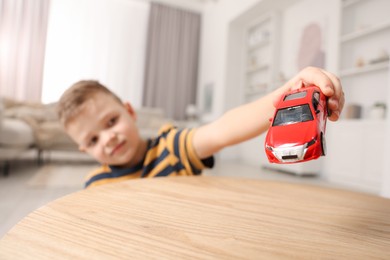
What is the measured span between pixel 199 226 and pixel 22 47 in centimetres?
537

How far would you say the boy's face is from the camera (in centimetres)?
74

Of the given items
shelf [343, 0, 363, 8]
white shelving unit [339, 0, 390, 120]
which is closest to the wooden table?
white shelving unit [339, 0, 390, 120]

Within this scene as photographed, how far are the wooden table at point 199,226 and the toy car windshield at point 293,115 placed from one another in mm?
115

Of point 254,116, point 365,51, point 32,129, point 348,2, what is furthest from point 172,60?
point 254,116

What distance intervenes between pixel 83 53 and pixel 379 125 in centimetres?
471

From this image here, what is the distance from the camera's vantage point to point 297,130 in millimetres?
262

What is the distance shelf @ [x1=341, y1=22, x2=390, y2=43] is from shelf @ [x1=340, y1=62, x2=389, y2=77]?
318 millimetres

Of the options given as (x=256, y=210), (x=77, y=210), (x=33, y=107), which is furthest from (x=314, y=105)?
(x=33, y=107)

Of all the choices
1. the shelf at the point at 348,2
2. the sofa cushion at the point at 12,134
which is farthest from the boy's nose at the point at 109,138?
the shelf at the point at 348,2

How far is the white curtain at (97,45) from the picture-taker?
474cm

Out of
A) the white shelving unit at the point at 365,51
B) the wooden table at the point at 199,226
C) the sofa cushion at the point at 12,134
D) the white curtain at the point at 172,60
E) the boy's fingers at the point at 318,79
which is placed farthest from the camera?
the white curtain at the point at 172,60

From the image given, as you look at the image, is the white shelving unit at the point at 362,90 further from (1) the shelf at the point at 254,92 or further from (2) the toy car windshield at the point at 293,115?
(2) the toy car windshield at the point at 293,115

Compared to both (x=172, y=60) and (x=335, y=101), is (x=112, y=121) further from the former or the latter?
(x=172, y=60)

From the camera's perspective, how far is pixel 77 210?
31 centimetres
